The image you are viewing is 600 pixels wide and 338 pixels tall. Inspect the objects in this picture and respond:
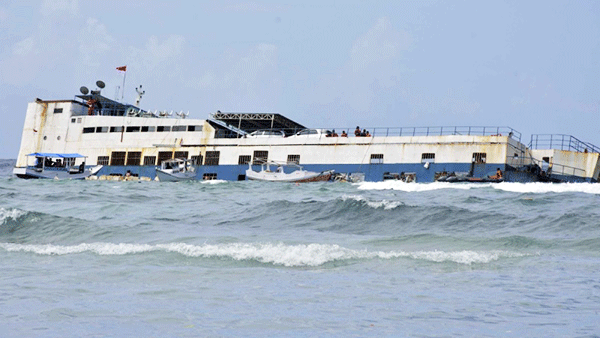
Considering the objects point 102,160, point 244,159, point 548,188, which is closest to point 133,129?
point 102,160

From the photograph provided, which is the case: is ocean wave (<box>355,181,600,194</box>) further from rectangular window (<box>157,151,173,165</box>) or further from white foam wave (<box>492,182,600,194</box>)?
rectangular window (<box>157,151,173,165</box>)

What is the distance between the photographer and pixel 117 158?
5441cm

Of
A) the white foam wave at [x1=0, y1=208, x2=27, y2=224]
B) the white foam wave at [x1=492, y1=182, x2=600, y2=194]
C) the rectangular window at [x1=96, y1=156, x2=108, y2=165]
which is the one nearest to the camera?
the white foam wave at [x1=0, y1=208, x2=27, y2=224]

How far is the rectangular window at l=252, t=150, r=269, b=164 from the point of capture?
49.8 m

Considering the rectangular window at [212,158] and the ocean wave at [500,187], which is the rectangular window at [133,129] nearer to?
the rectangular window at [212,158]

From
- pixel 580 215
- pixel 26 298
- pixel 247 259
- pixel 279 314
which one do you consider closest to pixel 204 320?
pixel 279 314

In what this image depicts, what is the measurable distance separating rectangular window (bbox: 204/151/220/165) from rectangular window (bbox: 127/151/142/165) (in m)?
5.64

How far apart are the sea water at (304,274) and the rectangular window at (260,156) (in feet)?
Answer: 86.8

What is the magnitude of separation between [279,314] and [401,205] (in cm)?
1492

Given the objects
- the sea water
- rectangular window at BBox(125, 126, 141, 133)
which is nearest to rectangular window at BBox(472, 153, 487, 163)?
the sea water

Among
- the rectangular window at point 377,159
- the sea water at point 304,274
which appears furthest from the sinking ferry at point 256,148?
the sea water at point 304,274

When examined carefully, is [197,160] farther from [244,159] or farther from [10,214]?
[10,214]

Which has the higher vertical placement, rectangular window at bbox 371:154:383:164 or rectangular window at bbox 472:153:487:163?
rectangular window at bbox 472:153:487:163

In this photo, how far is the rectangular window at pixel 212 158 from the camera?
5145 cm
